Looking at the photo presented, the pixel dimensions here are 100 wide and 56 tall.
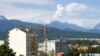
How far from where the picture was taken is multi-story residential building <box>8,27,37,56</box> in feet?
234

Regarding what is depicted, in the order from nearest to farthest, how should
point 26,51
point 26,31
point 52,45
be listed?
1. point 26,51
2. point 26,31
3. point 52,45

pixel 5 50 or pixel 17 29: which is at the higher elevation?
pixel 17 29

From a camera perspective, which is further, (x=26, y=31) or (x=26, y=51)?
(x=26, y=31)

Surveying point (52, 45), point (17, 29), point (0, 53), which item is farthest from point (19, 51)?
point (52, 45)

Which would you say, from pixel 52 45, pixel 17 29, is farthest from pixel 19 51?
pixel 52 45

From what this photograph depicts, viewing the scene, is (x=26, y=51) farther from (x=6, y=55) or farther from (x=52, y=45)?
(x=52, y=45)

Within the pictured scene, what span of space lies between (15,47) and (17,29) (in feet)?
15.0

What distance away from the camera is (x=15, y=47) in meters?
72.9

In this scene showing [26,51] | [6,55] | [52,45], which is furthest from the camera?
[52,45]

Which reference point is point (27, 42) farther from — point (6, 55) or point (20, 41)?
point (6, 55)

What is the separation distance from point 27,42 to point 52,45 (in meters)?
48.1

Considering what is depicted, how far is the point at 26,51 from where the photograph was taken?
2810 inches

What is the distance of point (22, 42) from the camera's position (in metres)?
74.3

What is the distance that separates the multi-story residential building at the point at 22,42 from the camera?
7144cm
